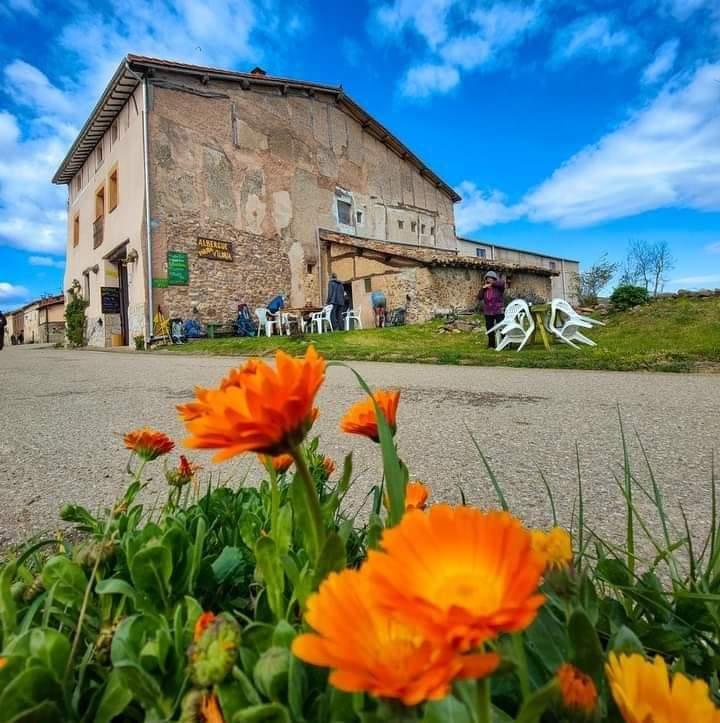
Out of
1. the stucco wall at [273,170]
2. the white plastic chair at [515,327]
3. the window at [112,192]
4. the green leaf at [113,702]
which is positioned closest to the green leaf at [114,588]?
the green leaf at [113,702]

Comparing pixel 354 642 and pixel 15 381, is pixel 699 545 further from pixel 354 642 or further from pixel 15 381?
pixel 15 381

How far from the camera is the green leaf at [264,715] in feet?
1.25

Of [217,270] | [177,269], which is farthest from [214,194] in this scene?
[177,269]

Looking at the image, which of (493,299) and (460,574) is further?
(493,299)

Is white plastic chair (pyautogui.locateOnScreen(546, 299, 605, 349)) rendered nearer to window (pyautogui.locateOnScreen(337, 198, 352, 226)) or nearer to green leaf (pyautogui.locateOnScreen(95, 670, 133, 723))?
green leaf (pyautogui.locateOnScreen(95, 670, 133, 723))

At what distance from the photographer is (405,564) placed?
0.30m

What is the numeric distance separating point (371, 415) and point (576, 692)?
14.6 inches

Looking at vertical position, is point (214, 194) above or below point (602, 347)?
above

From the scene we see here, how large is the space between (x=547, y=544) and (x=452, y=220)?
26.7 meters

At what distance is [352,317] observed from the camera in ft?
54.0

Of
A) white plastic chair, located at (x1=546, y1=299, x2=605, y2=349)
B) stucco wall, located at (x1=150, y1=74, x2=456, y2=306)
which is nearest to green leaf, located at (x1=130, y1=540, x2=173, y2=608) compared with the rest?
white plastic chair, located at (x1=546, y1=299, x2=605, y2=349)

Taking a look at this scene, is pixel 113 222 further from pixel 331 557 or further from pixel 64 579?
pixel 331 557

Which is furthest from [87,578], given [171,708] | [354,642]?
[354,642]

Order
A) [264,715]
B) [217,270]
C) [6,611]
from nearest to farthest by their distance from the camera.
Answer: [264,715]
[6,611]
[217,270]
